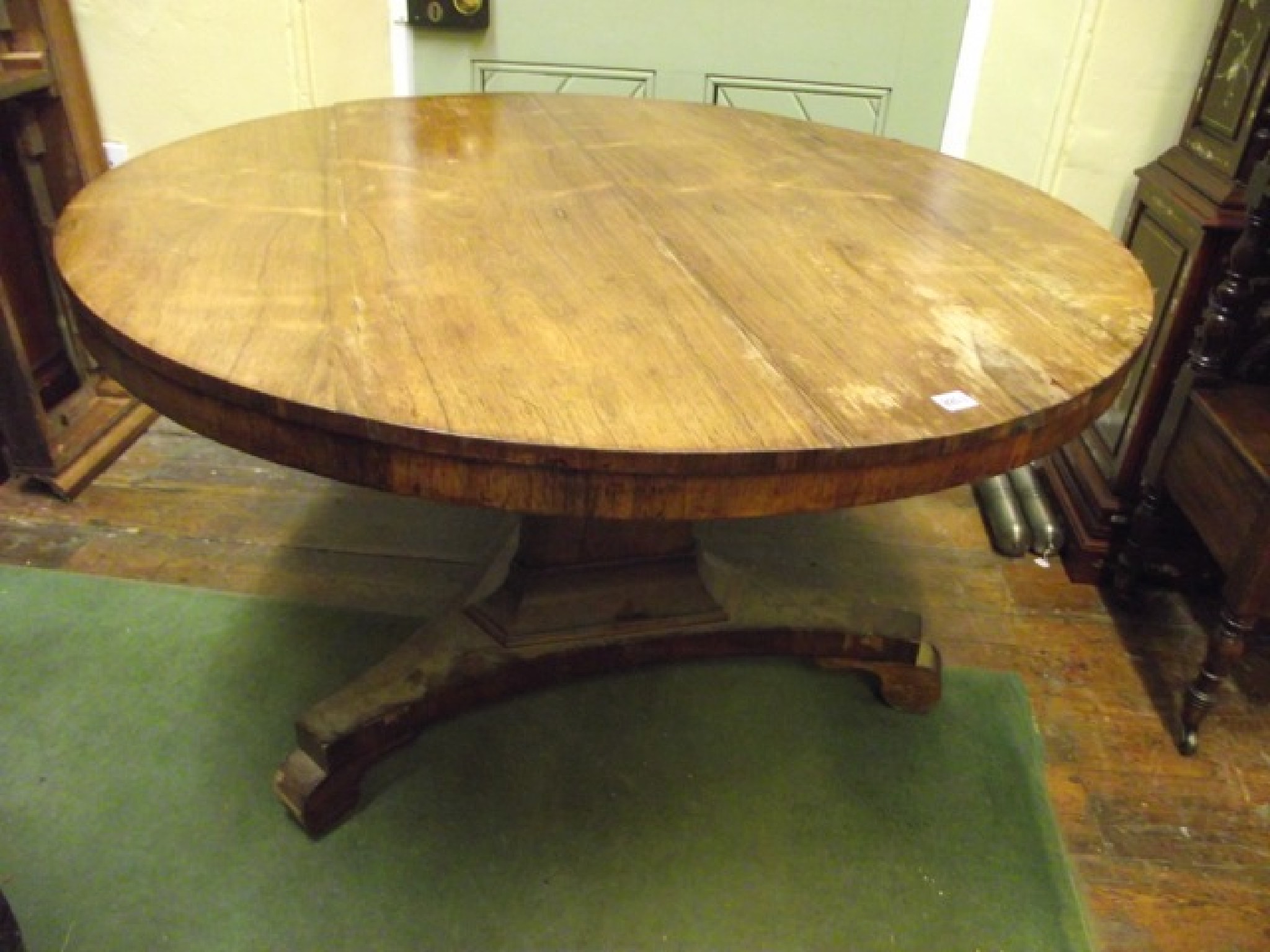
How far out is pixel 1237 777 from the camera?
146cm

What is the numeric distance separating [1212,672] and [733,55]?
4.91 ft

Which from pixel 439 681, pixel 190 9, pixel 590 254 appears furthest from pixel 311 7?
pixel 439 681

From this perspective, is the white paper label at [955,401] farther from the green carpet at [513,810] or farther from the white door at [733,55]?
the white door at [733,55]

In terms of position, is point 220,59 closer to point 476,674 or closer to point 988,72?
point 476,674

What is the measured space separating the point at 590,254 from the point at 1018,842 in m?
0.97

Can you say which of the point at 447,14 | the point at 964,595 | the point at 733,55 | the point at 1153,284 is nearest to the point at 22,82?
the point at 447,14

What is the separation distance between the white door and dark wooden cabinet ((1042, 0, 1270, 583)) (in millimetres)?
520

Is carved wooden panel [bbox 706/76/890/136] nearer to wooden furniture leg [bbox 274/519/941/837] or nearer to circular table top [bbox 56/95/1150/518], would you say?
circular table top [bbox 56/95/1150/518]

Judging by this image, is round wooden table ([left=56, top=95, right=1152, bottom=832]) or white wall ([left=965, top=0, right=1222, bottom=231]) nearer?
round wooden table ([left=56, top=95, right=1152, bottom=832])

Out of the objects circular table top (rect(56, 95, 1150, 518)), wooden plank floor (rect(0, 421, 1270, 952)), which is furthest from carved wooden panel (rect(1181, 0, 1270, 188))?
wooden plank floor (rect(0, 421, 1270, 952))

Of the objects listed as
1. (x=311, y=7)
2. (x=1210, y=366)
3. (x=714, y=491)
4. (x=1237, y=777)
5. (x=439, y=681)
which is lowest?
(x=1237, y=777)

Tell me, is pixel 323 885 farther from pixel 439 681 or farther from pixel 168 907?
pixel 439 681

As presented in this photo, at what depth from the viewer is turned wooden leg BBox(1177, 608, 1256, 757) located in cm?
142

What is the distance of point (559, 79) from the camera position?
2.11 meters
